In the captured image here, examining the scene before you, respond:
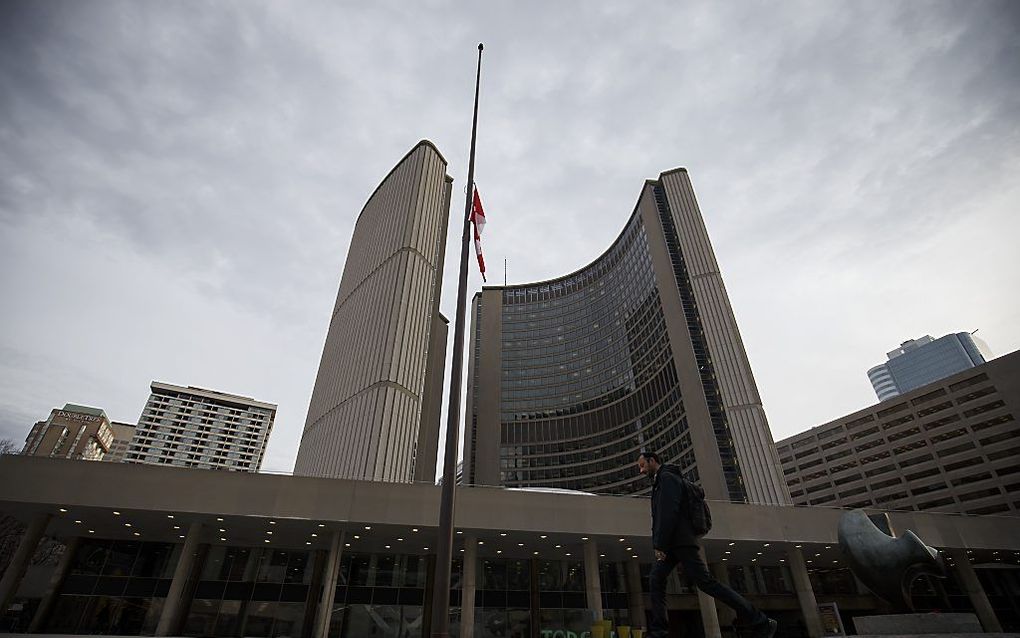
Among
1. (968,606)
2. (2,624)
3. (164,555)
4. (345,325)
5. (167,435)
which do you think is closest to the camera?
(2,624)

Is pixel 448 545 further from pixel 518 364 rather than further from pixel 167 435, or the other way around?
pixel 167 435

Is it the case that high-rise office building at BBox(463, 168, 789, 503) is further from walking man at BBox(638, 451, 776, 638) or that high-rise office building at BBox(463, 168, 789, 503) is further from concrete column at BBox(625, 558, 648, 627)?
walking man at BBox(638, 451, 776, 638)

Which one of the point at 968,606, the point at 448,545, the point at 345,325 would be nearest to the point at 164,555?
the point at 448,545

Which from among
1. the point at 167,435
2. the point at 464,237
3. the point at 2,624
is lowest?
the point at 2,624

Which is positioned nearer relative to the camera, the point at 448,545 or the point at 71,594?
the point at 448,545

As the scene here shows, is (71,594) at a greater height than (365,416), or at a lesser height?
lesser

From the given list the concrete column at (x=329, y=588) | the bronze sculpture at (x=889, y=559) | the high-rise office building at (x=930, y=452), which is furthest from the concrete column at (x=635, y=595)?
the high-rise office building at (x=930, y=452)

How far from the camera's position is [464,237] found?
36.1 feet

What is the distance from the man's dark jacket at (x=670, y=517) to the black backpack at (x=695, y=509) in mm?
37

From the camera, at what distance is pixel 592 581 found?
26438 millimetres

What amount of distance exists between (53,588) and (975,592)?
2095 inches

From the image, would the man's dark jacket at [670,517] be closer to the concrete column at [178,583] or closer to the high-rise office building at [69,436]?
the concrete column at [178,583]

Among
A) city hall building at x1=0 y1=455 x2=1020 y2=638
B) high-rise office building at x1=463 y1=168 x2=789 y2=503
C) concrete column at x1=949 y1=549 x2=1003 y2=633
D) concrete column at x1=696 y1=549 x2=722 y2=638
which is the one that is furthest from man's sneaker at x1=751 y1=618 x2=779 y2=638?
high-rise office building at x1=463 y1=168 x2=789 y2=503

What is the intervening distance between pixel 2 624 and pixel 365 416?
Result: 1055 inches
